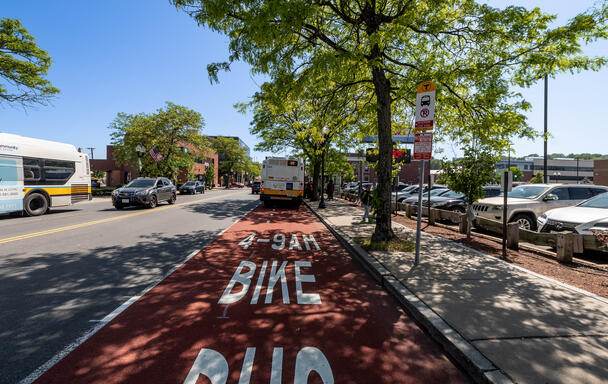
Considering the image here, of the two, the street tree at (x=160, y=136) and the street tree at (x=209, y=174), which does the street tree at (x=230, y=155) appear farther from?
the street tree at (x=160, y=136)

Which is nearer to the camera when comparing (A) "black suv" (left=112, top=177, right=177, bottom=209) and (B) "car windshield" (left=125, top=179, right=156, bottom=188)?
(A) "black suv" (left=112, top=177, right=177, bottom=209)

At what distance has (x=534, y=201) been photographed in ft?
31.2

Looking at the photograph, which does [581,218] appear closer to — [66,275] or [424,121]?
[424,121]

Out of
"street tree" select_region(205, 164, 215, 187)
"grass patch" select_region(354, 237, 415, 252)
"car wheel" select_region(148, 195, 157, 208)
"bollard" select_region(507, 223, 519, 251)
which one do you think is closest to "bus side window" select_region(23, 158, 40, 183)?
"car wheel" select_region(148, 195, 157, 208)

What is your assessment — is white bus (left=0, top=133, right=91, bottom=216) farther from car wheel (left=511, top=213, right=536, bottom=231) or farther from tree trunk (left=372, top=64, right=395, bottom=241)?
car wheel (left=511, top=213, right=536, bottom=231)

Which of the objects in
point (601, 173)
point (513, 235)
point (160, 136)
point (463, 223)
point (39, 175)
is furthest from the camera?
point (601, 173)

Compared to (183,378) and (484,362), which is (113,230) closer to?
(183,378)

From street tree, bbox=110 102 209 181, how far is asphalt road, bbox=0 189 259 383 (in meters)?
25.5

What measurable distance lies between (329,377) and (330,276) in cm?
273

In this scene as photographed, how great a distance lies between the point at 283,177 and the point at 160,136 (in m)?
22.9

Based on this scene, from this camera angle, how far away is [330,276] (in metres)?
5.19

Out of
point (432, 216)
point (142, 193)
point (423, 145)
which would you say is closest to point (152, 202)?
point (142, 193)

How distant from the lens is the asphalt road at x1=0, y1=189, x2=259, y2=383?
2.92 metres

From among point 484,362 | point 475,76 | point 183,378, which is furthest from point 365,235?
point 183,378
